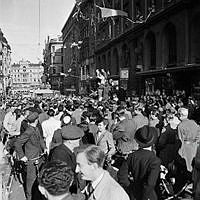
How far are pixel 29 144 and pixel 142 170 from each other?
324 centimetres

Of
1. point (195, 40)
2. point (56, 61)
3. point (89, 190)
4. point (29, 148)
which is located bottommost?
point (29, 148)

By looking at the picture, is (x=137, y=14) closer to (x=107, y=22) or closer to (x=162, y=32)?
(x=162, y=32)

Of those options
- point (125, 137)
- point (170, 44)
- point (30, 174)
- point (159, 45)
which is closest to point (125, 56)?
point (159, 45)

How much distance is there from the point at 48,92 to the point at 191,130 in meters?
57.0

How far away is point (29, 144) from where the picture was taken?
302 inches

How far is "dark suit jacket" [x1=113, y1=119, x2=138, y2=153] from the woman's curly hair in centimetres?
470

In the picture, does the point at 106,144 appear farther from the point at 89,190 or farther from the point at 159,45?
the point at 159,45

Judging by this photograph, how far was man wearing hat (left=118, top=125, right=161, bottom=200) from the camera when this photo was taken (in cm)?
501

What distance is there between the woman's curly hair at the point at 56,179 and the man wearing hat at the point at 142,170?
1.94 meters

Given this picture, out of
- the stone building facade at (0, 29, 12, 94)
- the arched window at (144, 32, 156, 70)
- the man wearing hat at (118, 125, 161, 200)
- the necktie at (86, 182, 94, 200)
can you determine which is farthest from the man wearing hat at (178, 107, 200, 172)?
Result: the stone building facade at (0, 29, 12, 94)

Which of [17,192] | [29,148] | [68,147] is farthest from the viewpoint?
[17,192]

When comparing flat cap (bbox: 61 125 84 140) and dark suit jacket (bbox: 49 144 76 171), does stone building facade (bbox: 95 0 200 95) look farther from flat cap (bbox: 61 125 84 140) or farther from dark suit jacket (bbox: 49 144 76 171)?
dark suit jacket (bbox: 49 144 76 171)

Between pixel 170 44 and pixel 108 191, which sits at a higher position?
pixel 170 44

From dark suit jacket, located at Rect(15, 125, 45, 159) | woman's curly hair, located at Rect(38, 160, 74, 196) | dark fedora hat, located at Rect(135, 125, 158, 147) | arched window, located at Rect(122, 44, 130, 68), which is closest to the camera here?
woman's curly hair, located at Rect(38, 160, 74, 196)
